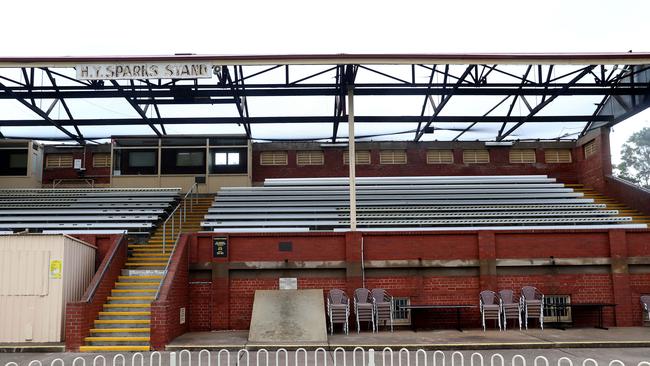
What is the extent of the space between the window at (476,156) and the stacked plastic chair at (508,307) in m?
9.72

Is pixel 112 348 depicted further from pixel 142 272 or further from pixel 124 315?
pixel 142 272

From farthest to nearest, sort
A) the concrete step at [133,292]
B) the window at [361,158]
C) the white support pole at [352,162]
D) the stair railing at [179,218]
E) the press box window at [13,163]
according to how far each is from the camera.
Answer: the window at [361,158] → the press box window at [13,163] → the stair railing at [179,218] → the white support pole at [352,162] → the concrete step at [133,292]

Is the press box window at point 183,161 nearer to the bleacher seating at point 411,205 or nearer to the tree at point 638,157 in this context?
the bleacher seating at point 411,205

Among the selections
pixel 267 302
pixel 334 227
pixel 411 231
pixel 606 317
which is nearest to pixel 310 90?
pixel 334 227

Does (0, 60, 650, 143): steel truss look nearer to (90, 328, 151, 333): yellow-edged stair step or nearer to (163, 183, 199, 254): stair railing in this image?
(163, 183, 199, 254): stair railing

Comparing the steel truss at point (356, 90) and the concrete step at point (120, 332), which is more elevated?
the steel truss at point (356, 90)

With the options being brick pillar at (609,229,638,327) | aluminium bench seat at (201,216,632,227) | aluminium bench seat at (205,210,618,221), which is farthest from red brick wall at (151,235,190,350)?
brick pillar at (609,229,638,327)

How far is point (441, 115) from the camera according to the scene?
65.2 ft

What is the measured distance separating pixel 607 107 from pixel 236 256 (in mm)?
Result: 14204

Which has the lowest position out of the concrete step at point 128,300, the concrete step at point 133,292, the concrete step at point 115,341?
the concrete step at point 115,341

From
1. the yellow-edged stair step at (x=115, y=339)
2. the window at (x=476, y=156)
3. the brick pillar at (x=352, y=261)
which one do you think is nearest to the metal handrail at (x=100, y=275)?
the yellow-edged stair step at (x=115, y=339)

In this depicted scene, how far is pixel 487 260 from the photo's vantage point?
15.0m

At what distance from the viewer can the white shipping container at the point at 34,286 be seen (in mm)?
12490

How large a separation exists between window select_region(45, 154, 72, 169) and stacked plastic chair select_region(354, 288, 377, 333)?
49.2ft
